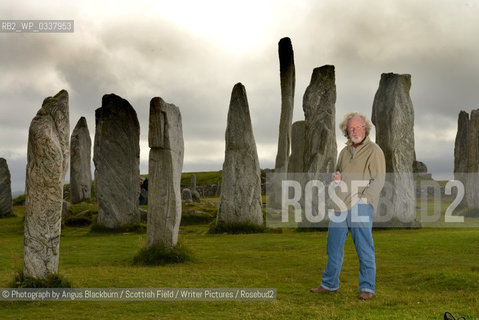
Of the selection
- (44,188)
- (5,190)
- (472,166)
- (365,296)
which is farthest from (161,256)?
(472,166)

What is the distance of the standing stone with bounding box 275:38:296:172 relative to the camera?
2398cm

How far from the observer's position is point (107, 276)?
9523 mm

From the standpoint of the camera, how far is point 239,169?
1691 centimetres

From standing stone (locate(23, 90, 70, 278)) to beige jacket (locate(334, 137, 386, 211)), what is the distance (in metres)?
4.18

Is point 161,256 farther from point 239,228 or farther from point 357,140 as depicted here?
point 239,228

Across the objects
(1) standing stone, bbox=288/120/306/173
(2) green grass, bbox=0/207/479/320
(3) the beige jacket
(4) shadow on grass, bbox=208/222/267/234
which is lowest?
(2) green grass, bbox=0/207/479/320

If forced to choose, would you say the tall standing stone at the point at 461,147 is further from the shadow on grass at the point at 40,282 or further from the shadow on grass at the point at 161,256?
the shadow on grass at the point at 40,282

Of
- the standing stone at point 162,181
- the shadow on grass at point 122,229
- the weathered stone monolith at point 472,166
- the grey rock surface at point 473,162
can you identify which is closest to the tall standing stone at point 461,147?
the weathered stone monolith at point 472,166

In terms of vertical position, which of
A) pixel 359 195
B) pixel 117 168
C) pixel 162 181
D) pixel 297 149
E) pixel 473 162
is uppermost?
pixel 297 149

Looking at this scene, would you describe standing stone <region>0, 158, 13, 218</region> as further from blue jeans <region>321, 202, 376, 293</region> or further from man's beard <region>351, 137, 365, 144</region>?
man's beard <region>351, 137, 365, 144</region>

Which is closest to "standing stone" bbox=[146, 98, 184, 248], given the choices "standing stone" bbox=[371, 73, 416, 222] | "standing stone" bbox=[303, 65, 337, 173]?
"standing stone" bbox=[303, 65, 337, 173]

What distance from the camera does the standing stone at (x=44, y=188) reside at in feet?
26.1

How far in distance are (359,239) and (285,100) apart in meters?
17.1

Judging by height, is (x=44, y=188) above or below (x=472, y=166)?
below
